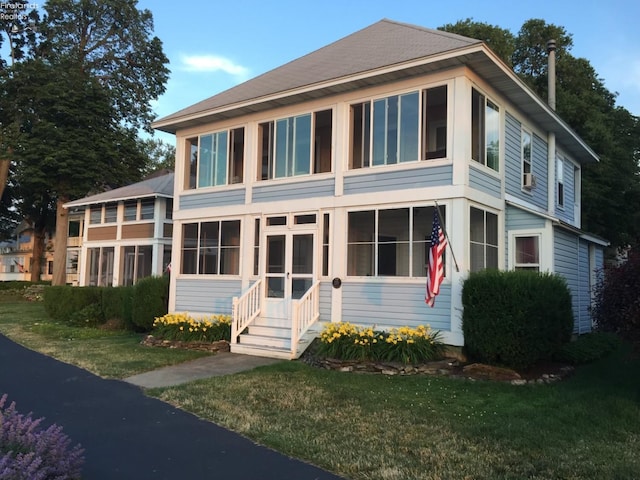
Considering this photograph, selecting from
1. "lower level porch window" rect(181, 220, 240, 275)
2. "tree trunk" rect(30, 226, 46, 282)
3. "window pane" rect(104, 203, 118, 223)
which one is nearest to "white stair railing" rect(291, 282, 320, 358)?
"lower level porch window" rect(181, 220, 240, 275)

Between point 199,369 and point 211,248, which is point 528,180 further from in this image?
point 199,369

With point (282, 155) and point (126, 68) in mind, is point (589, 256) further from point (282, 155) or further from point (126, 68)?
point (126, 68)

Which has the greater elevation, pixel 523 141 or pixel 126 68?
pixel 126 68

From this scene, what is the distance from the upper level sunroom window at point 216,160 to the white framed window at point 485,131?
6090mm

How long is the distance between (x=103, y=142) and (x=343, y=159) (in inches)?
842

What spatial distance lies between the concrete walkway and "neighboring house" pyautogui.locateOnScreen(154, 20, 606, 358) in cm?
60

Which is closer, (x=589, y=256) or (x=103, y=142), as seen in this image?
(x=589, y=256)

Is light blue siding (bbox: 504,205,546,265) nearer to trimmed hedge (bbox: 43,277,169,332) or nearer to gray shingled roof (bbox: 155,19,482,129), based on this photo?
gray shingled roof (bbox: 155,19,482,129)

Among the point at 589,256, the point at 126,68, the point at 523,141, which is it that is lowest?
the point at 589,256

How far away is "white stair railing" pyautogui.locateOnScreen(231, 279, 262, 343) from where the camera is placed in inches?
474

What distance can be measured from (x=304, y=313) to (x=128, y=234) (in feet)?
48.9

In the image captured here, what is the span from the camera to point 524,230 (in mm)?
11797

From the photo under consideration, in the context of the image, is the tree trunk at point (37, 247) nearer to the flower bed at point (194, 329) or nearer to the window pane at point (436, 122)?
the flower bed at point (194, 329)

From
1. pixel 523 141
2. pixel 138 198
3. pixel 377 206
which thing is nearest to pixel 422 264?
pixel 377 206
